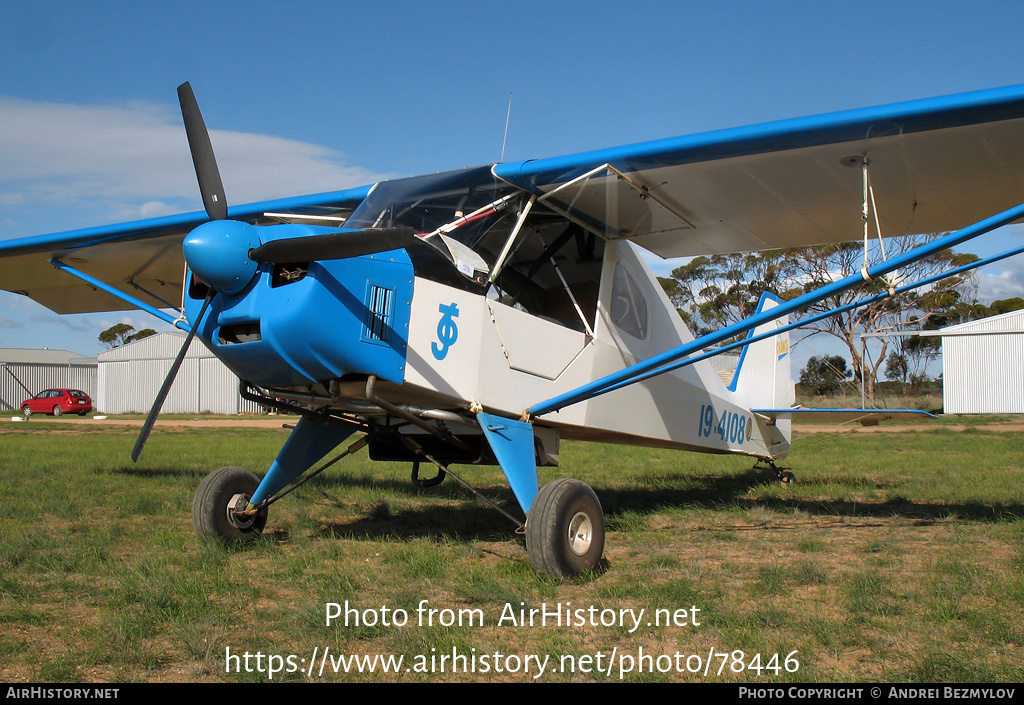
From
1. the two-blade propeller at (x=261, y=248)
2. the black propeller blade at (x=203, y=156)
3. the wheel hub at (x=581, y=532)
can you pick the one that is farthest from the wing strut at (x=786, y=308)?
the black propeller blade at (x=203, y=156)

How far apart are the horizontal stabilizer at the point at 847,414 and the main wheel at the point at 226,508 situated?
5398 millimetres

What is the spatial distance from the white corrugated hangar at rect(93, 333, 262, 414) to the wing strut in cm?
3978

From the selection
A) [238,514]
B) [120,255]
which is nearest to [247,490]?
[238,514]

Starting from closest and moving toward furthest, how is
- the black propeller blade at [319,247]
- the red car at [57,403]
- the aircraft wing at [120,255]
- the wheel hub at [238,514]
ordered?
the black propeller blade at [319,247] → the wheel hub at [238,514] → the aircraft wing at [120,255] → the red car at [57,403]

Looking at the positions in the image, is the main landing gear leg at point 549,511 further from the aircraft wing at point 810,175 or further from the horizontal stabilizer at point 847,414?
the horizontal stabilizer at point 847,414

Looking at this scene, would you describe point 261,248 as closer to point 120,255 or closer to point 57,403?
point 120,255

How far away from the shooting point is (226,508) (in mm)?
5574

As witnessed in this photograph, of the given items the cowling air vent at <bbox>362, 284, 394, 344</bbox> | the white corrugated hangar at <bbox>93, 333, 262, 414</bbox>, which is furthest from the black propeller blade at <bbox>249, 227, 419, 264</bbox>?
the white corrugated hangar at <bbox>93, 333, 262, 414</bbox>

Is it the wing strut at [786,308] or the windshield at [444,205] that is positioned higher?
the windshield at [444,205]

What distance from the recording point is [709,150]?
5.30m

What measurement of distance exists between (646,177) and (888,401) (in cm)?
4235

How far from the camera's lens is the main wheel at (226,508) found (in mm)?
5461

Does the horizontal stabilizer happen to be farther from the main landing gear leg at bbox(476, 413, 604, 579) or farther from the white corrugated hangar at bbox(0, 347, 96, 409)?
the white corrugated hangar at bbox(0, 347, 96, 409)
